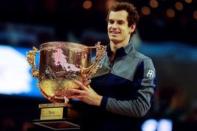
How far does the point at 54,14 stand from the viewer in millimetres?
6609

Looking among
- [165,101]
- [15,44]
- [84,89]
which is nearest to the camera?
[84,89]

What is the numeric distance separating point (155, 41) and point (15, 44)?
4.69 ft

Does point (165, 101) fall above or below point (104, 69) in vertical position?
below

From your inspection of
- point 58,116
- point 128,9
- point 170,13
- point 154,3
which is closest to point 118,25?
point 128,9

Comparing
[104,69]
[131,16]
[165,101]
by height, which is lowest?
[165,101]

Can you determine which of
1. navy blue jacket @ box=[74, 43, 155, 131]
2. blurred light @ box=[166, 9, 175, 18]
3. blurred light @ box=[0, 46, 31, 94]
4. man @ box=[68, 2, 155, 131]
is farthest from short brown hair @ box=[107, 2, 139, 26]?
blurred light @ box=[166, 9, 175, 18]

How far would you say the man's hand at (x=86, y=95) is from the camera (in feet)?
8.04

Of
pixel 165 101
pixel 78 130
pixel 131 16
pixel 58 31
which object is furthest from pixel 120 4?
pixel 58 31

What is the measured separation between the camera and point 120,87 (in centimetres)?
252

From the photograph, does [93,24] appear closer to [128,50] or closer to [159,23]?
[159,23]

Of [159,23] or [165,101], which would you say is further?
[159,23]

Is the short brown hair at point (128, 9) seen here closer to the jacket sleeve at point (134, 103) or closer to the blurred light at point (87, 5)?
the jacket sleeve at point (134, 103)

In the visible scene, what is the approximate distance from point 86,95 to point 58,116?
14 centimetres

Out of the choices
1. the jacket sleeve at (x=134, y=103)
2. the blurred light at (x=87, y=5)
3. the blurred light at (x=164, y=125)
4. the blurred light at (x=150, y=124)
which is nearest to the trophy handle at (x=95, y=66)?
the jacket sleeve at (x=134, y=103)
